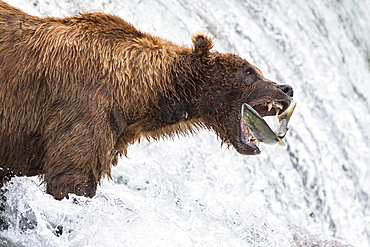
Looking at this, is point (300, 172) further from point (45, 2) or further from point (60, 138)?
point (60, 138)

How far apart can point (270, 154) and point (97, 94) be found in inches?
163

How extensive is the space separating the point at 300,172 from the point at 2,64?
→ 4797 mm

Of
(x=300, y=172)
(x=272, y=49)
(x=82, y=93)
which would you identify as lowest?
(x=300, y=172)

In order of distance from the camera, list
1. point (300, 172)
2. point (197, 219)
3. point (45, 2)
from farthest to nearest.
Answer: point (300, 172) < point (45, 2) < point (197, 219)

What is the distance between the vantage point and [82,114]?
190 inches

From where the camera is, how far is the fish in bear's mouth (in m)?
5.04

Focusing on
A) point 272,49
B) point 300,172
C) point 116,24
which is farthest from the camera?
point 272,49

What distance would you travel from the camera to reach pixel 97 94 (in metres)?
4.89

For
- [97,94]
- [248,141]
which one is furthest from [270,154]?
[97,94]

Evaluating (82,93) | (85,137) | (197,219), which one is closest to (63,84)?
(82,93)

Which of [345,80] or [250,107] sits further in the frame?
[345,80]

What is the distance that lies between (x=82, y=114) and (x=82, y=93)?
173 millimetres

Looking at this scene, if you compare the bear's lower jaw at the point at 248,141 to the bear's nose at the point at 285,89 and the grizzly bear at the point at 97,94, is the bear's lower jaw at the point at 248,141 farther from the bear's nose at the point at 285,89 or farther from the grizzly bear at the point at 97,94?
the bear's nose at the point at 285,89

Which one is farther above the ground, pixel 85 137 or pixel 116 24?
pixel 116 24
